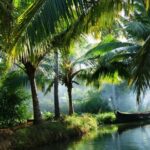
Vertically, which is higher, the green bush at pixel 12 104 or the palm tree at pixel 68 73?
the palm tree at pixel 68 73

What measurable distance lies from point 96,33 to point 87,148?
7.58m

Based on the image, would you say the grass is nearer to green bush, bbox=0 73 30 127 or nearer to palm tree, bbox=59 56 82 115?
green bush, bbox=0 73 30 127

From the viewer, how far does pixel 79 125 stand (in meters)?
21.7

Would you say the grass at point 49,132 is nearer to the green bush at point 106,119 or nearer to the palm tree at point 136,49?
the palm tree at point 136,49

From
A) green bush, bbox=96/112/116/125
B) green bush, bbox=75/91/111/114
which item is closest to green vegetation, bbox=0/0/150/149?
green bush, bbox=96/112/116/125

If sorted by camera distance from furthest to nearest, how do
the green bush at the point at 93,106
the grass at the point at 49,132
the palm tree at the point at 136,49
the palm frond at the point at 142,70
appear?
the green bush at the point at 93,106 → the grass at the point at 49,132 → the palm tree at the point at 136,49 → the palm frond at the point at 142,70

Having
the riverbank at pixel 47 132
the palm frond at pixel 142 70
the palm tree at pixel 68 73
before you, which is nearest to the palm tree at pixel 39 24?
the palm frond at pixel 142 70

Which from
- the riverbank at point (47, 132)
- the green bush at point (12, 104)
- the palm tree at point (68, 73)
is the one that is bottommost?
the riverbank at point (47, 132)

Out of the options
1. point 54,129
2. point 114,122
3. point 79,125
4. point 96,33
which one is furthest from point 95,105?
point 96,33

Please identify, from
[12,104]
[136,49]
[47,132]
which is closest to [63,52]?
[136,49]

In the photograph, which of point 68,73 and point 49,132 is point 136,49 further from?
point 68,73

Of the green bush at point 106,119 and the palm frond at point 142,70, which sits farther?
the green bush at point 106,119

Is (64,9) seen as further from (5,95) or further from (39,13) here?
(5,95)

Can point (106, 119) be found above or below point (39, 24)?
below
